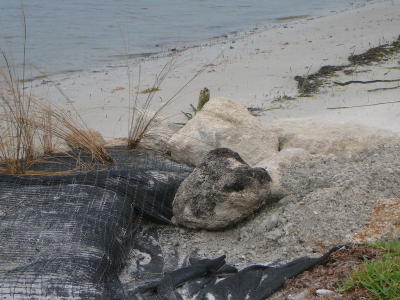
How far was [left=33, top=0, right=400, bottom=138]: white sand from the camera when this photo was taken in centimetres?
668

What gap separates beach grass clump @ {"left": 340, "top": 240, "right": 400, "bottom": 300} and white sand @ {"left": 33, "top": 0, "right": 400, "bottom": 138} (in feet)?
9.13

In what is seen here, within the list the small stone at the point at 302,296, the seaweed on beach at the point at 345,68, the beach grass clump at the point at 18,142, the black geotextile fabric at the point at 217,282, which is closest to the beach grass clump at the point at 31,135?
the beach grass clump at the point at 18,142

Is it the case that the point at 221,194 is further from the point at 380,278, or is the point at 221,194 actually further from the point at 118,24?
the point at 118,24

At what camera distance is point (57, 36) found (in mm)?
12375

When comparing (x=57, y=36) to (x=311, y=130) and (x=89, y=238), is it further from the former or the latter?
(x=89, y=238)

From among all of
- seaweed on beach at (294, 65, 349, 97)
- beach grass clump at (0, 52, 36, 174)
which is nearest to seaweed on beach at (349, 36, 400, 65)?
seaweed on beach at (294, 65, 349, 97)

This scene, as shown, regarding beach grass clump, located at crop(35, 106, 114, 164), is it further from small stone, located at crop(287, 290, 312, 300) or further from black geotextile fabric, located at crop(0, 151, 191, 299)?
small stone, located at crop(287, 290, 312, 300)

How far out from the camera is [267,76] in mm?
8594

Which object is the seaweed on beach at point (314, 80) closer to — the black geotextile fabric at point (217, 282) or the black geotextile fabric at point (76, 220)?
the black geotextile fabric at point (76, 220)

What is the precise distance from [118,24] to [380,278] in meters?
11.8

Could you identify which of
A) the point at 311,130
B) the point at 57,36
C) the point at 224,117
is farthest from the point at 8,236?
the point at 57,36

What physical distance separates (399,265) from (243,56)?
7.90 m

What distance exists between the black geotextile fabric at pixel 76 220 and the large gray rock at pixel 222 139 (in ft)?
0.79

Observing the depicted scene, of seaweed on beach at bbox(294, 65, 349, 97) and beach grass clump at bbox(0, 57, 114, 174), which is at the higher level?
beach grass clump at bbox(0, 57, 114, 174)
